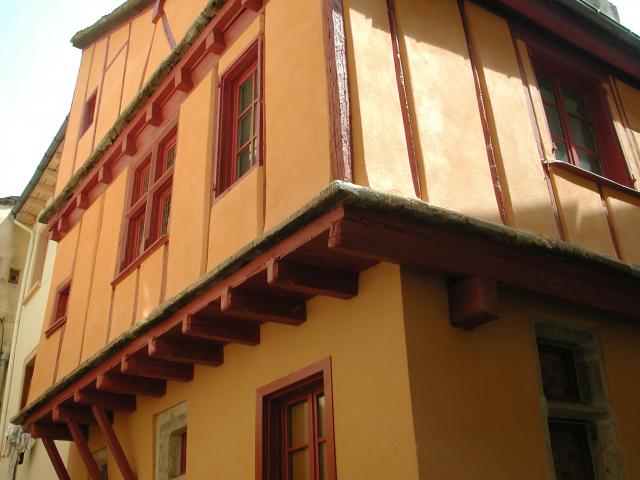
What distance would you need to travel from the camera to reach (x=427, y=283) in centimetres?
446

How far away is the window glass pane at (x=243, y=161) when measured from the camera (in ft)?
19.5

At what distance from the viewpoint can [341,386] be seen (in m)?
4.55

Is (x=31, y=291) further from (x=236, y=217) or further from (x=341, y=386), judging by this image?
(x=341, y=386)

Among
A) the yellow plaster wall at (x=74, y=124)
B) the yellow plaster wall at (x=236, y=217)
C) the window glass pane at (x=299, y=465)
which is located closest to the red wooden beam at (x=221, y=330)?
the yellow plaster wall at (x=236, y=217)

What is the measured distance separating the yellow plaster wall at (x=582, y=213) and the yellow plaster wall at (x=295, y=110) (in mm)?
1975

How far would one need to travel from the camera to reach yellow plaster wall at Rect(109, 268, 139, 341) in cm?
700

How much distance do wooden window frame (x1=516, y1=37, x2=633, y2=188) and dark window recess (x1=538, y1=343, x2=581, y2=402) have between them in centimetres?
173

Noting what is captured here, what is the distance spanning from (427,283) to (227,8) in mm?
3341

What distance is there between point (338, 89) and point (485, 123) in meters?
1.32

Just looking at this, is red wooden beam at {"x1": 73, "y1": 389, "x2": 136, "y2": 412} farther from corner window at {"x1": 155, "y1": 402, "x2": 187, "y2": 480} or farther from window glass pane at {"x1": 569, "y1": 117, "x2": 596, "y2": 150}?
window glass pane at {"x1": 569, "y1": 117, "x2": 596, "y2": 150}

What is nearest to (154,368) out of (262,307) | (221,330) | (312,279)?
(221,330)

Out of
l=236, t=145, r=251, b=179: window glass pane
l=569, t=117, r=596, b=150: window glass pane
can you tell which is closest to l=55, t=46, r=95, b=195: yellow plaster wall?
l=236, t=145, r=251, b=179: window glass pane

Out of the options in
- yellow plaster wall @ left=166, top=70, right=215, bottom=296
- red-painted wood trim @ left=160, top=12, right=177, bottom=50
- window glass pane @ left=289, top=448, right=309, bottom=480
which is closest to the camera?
window glass pane @ left=289, top=448, right=309, bottom=480

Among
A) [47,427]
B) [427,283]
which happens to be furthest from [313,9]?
[47,427]
